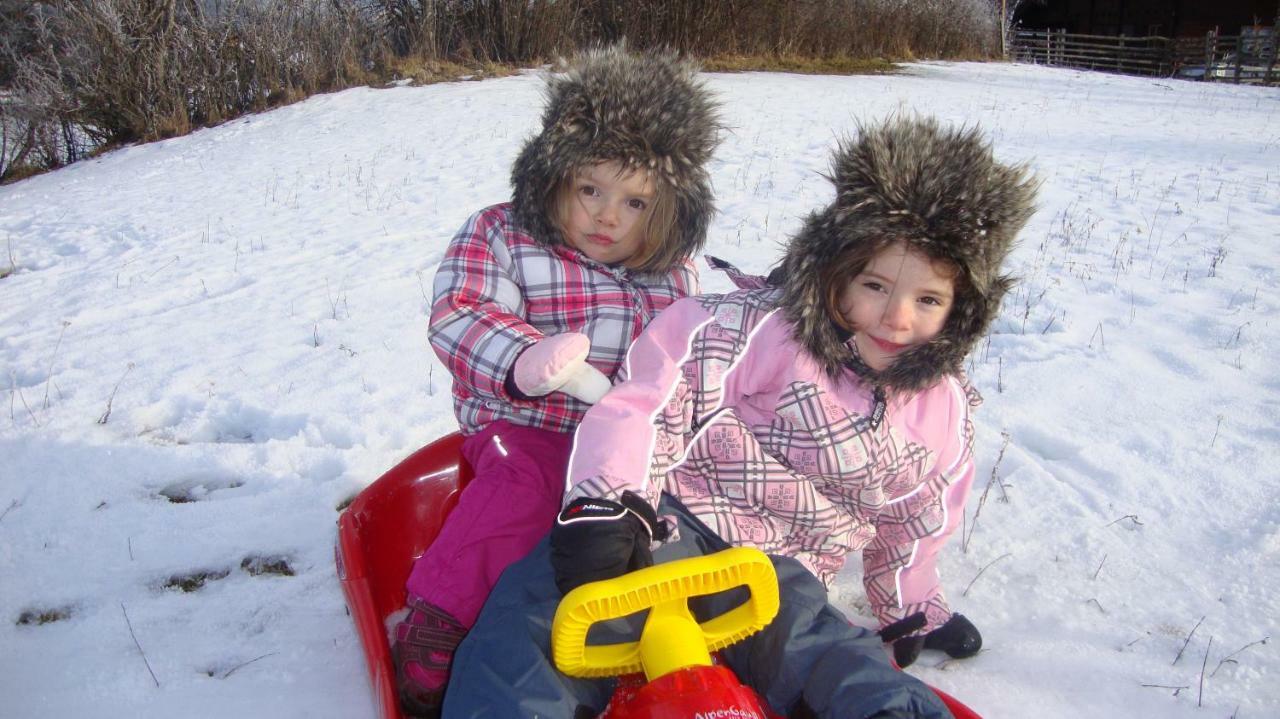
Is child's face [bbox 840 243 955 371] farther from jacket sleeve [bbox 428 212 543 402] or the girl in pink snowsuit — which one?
jacket sleeve [bbox 428 212 543 402]

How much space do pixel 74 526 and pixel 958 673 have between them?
208cm

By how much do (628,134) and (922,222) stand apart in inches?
28.3

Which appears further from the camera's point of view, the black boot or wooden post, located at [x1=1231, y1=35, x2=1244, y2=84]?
wooden post, located at [x1=1231, y1=35, x2=1244, y2=84]

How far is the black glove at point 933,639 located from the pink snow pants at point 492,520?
729 mm

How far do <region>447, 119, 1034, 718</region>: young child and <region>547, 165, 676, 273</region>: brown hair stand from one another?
14.4 inches

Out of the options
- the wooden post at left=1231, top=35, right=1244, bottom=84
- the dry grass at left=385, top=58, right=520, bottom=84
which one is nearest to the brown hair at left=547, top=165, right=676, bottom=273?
the dry grass at left=385, top=58, right=520, bottom=84

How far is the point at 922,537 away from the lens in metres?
1.75

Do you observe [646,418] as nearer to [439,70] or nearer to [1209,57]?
[439,70]

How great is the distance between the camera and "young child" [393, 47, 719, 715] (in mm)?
1699

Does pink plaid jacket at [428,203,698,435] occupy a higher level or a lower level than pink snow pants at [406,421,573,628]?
higher

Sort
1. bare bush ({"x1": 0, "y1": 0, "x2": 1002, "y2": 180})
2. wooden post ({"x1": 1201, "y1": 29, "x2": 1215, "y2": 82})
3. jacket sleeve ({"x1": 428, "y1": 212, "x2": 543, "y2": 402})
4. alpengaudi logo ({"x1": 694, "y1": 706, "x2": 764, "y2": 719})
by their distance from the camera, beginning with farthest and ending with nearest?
1. wooden post ({"x1": 1201, "y1": 29, "x2": 1215, "y2": 82})
2. bare bush ({"x1": 0, "y1": 0, "x2": 1002, "y2": 180})
3. jacket sleeve ({"x1": 428, "y1": 212, "x2": 543, "y2": 402})
4. alpengaudi logo ({"x1": 694, "y1": 706, "x2": 764, "y2": 719})

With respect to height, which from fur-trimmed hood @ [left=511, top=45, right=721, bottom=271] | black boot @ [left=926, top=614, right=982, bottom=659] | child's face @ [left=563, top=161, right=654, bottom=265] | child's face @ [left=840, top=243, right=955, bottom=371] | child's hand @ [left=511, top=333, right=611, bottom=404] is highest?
fur-trimmed hood @ [left=511, top=45, right=721, bottom=271]

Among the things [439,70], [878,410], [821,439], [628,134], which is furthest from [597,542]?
[439,70]

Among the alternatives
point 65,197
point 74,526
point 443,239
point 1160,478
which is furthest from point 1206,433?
point 65,197
